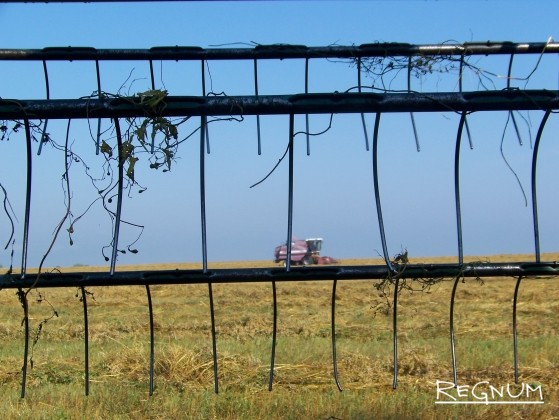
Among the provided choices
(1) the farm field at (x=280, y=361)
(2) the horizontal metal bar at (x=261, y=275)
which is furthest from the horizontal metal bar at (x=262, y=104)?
(1) the farm field at (x=280, y=361)

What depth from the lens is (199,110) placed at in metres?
2.95

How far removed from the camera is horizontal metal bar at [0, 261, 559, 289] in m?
2.97

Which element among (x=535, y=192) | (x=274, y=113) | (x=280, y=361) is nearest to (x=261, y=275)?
(x=274, y=113)

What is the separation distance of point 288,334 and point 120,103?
607cm

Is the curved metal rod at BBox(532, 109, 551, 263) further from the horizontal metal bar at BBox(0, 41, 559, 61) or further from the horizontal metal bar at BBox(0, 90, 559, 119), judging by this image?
the horizontal metal bar at BBox(0, 41, 559, 61)

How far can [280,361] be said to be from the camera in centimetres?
609

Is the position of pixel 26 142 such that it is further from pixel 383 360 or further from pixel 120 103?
pixel 383 360

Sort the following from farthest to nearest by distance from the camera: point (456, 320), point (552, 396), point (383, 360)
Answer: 1. point (456, 320)
2. point (383, 360)
3. point (552, 396)

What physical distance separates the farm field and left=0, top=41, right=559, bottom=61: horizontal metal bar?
1228 mm

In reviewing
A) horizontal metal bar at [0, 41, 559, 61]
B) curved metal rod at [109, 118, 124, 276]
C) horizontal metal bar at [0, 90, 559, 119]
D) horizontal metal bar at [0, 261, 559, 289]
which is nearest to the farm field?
horizontal metal bar at [0, 261, 559, 289]

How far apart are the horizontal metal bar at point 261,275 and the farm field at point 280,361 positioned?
0.39ft

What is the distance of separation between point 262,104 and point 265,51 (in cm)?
106

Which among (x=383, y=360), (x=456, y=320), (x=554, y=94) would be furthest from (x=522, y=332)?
(x=554, y=94)

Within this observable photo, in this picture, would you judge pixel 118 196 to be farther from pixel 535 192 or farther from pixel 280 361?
pixel 280 361
